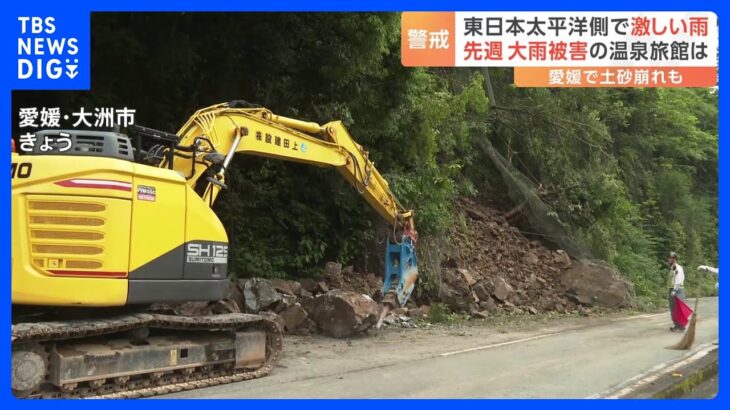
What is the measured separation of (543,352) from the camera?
8641 millimetres

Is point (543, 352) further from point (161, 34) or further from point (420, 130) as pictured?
point (161, 34)

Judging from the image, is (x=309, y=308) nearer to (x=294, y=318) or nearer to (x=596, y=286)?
(x=294, y=318)

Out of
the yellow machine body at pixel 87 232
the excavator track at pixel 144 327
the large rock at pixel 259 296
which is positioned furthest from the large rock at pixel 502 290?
the yellow machine body at pixel 87 232

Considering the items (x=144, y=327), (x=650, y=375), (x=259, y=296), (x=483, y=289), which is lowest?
(x=650, y=375)

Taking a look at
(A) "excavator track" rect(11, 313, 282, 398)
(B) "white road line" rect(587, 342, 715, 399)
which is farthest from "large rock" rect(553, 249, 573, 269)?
(A) "excavator track" rect(11, 313, 282, 398)

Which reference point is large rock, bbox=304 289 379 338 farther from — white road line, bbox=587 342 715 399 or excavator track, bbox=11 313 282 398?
white road line, bbox=587 342 715 399

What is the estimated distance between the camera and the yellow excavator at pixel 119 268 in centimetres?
534

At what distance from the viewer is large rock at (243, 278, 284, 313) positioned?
9.74 m

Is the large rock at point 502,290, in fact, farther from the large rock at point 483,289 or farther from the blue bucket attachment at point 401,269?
the blue bucket attachment at point 401,269

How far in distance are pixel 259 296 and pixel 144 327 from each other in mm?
3797

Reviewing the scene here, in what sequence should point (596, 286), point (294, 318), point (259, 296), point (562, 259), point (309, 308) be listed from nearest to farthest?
point (294, 318) < point (309, 308) < point (259, 296) < point (596, 286) < point (562, 259)

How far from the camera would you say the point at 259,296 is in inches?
389

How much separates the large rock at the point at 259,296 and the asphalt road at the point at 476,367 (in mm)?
1490
